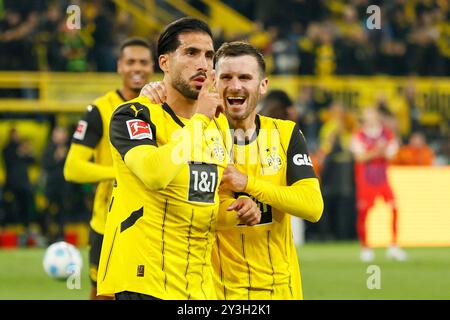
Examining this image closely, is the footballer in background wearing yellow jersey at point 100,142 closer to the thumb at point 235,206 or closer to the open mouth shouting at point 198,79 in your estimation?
the thumb at point 235,206

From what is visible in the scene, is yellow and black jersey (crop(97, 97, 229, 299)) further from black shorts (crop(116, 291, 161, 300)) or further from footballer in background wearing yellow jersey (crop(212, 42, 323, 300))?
footballer in background wearing yellow jersey (crop(212, 42, 323, 300))

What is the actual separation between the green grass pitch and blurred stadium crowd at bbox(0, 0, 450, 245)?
1.92m

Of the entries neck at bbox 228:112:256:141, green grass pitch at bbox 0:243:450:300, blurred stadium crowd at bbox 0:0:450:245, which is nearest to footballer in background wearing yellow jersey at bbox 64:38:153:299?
green grass pitch at bbox 0:243:450:300

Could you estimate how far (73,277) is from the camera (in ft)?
42.8

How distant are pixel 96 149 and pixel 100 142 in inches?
2.7

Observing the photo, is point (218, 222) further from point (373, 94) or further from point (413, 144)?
point (373, 94)

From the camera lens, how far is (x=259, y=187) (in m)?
6.34

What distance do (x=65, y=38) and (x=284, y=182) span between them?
16.2m

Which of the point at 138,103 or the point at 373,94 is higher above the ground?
the point at 373,94

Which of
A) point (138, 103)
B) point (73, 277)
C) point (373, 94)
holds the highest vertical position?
point (373, 94)

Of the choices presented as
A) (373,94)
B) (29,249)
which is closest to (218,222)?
(29,249)

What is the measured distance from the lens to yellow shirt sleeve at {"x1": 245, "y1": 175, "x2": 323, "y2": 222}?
249 inches
